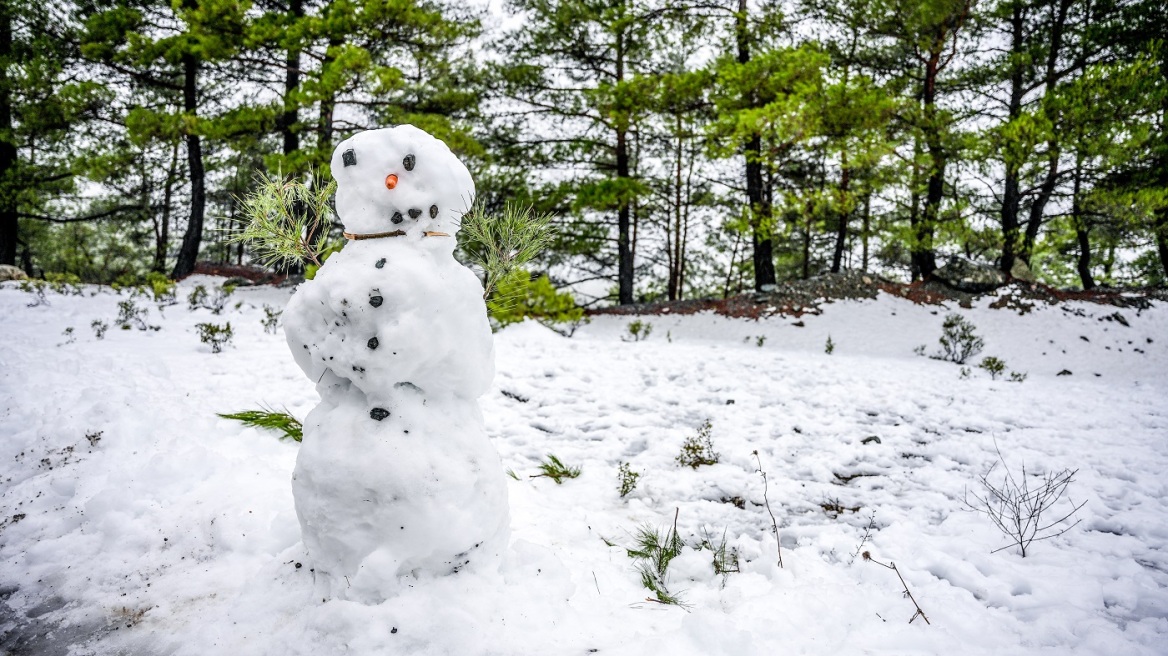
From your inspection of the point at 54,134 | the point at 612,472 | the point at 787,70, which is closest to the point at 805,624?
the point at 612,472

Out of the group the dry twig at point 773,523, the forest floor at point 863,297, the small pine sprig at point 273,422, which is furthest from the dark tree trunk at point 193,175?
the dry twig at point 773,523

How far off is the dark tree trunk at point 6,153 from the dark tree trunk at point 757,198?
46.6 feet

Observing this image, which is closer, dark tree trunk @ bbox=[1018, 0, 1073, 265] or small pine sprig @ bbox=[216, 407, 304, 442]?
small pine sprig @ bbox=[216, 407, 304, 442]

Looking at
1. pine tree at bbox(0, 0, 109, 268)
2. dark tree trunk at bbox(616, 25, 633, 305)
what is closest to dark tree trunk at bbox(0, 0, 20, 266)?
pine tree at bbox(0, 0, 109, 268)

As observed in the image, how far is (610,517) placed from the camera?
2832mm

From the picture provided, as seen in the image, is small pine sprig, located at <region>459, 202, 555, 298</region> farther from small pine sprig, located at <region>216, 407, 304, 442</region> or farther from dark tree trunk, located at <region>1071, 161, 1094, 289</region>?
dark tree trunk, located at <region>1071, 161, 1094, 289</region>

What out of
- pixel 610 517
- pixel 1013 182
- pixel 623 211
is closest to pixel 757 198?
pixel 623 211

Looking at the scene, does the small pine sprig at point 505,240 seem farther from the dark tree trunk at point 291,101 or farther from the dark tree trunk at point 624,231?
the dark tree trunk at point 291,101

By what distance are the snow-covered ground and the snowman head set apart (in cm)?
144

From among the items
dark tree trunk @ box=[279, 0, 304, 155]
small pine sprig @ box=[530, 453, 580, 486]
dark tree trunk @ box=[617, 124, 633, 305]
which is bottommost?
small pine sprig @ box=[530, 453, 580, 486]

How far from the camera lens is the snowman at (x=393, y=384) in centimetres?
180

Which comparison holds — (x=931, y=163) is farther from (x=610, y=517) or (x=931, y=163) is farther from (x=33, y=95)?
(x=33, y=95)

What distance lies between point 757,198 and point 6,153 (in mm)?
17109

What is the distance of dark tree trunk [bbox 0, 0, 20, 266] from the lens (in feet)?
30.9
